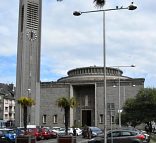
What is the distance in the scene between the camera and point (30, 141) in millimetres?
34156

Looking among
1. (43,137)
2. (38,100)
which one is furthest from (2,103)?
(43,137)

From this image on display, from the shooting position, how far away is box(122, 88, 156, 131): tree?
210 ft

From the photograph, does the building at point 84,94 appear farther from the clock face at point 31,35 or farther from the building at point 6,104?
the clock face at point 31,35

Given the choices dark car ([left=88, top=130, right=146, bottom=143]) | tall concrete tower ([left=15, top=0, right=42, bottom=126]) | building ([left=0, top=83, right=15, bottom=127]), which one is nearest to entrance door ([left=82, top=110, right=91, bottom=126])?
tall concrete tower ([left=15, top=0, right=42, bottom=126])

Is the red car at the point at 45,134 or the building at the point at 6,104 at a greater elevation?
the building at the point at 6,104

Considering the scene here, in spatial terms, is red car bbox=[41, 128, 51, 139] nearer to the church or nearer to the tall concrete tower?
the church

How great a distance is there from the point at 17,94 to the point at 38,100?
1198 cm

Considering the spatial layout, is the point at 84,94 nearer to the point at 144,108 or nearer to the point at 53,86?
the point at 53,86

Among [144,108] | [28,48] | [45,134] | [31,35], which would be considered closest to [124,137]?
[45,134]

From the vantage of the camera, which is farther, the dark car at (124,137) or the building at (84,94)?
the building at (84,94)

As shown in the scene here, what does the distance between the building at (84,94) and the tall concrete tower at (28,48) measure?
14460 millimetres

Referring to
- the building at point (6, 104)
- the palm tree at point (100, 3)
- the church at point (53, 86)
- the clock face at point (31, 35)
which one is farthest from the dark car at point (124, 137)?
the building at point (6, 104)

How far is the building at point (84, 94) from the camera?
115 meters

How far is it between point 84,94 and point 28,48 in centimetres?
2420
